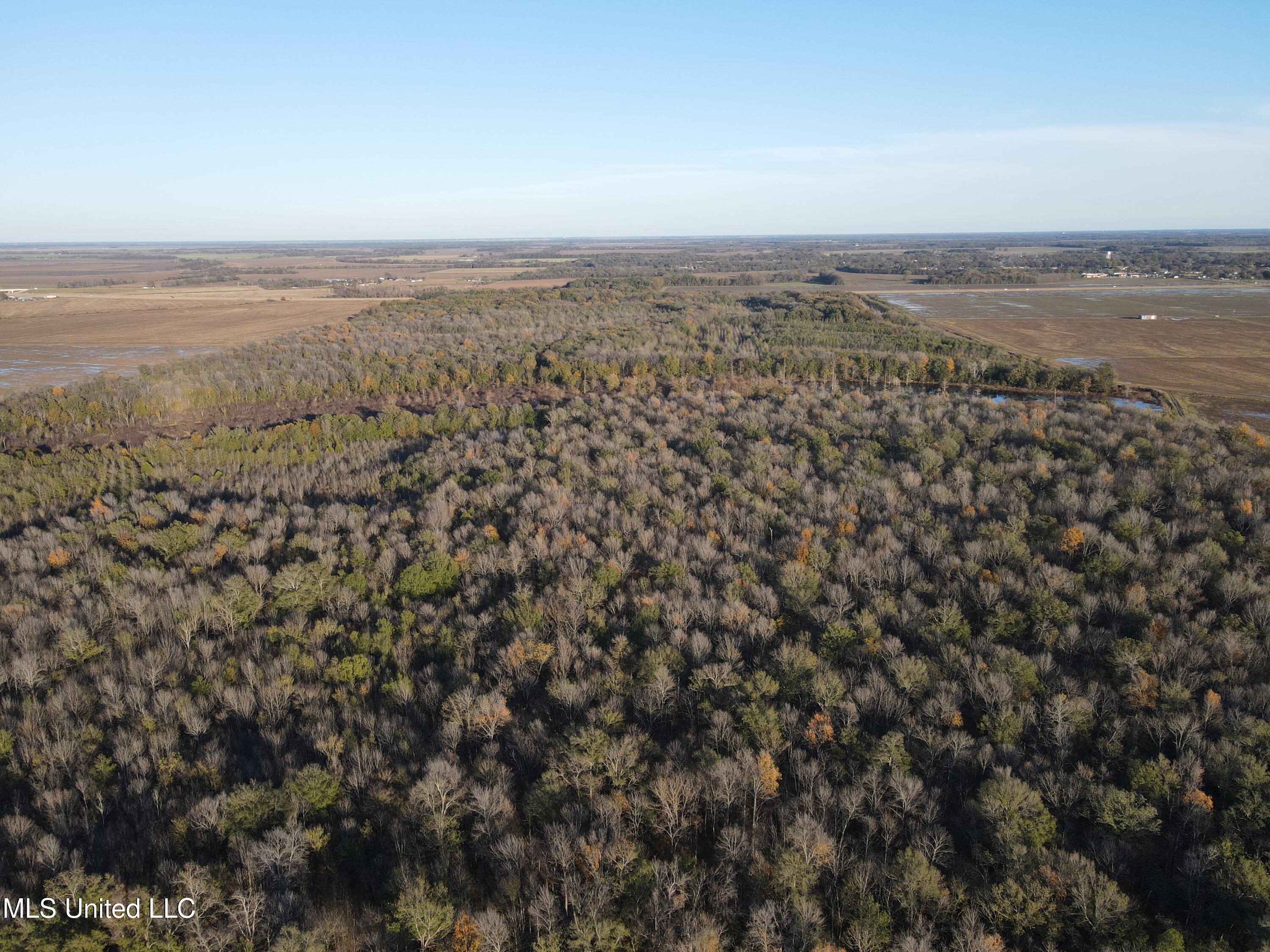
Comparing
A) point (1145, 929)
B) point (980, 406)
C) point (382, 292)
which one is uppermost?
point (382, 292)

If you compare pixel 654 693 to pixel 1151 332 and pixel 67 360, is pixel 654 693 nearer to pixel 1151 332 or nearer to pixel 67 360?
pixel 67 360

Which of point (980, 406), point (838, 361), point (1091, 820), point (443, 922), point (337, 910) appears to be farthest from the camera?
point (838, 361)

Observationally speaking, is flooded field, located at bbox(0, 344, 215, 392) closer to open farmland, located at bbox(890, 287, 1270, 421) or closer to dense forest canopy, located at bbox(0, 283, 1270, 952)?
dense forest canopy, located at bbox(0, 283, 1270, 952)

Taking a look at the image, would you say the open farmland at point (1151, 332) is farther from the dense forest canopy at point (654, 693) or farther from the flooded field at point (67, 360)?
the flooded field at point (67, 360)

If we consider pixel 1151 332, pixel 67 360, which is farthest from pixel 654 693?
pixel 1151 332

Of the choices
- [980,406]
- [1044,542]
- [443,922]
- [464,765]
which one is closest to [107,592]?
[464,765]

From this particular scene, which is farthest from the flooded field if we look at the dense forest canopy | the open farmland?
the open farmland

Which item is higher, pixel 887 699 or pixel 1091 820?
pixel 887 699

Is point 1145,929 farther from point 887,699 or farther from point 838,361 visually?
point 838,361
